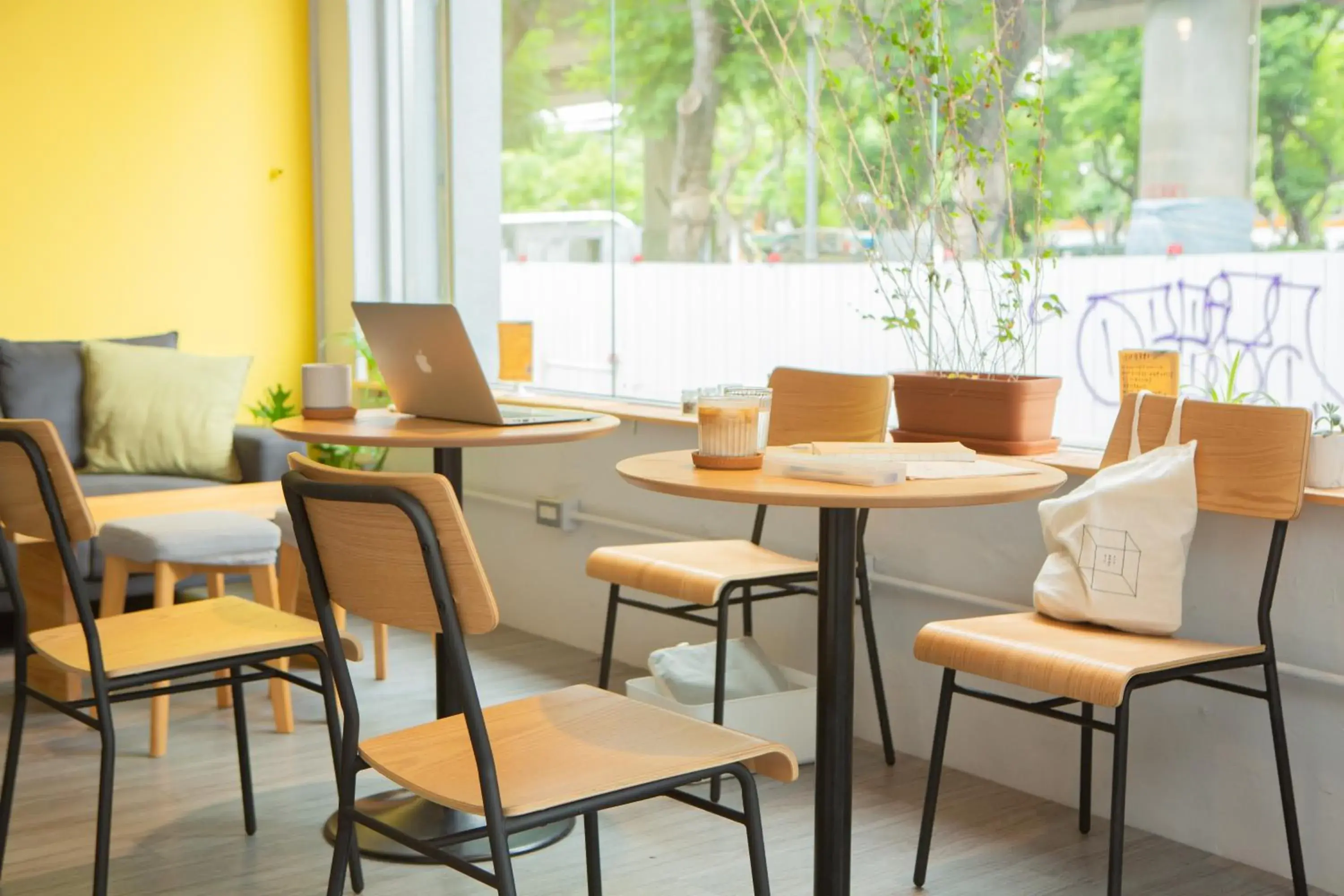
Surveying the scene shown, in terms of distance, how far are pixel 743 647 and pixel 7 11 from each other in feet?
11.1

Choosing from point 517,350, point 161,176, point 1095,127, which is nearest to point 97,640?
point 1095,127

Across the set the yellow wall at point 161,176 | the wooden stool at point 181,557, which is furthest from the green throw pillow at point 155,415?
the wooden stool at point 181,557

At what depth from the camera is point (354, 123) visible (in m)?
5.38

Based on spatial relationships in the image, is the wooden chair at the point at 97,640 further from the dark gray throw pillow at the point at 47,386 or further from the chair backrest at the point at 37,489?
the dark gray throw pillow at the point at 47,386

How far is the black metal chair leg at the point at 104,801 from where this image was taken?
237cm

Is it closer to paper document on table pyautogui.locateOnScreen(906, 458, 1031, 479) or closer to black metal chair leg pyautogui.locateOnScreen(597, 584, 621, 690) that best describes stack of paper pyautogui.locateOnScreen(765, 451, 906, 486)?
paper document on table pyautogui.locateOnScreen(906, 458, 1031, 479)

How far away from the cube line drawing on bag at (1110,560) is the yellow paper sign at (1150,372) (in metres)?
0.41

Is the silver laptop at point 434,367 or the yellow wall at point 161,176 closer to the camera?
the silver laptop at point 434,367

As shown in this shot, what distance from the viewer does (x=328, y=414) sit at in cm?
295

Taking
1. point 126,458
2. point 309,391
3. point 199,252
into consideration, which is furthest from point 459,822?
point 199,252

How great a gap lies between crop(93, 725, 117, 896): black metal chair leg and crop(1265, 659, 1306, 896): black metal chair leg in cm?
190

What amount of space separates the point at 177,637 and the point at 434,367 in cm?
67

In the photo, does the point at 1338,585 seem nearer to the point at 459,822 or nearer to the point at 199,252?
the point at 459,822

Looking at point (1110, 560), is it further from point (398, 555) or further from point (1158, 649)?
point (398, 555)
